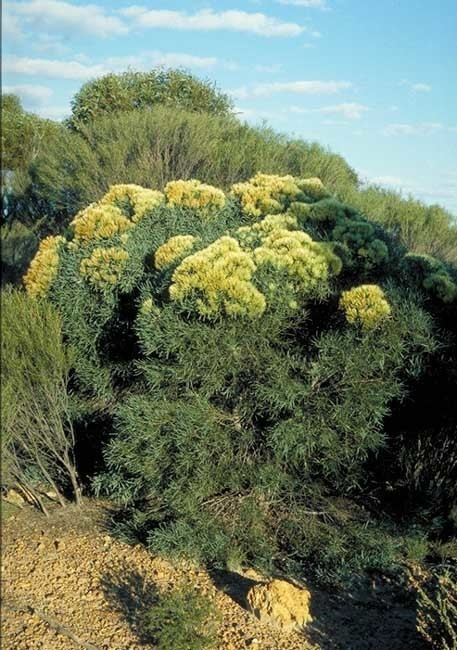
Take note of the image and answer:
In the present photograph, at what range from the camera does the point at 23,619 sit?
3330 millimetres

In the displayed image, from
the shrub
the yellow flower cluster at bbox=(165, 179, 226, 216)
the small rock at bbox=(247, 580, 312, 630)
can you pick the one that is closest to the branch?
the shrub

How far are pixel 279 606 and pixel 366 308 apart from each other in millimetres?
1856

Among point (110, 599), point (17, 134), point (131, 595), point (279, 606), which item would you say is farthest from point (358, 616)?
point (17, 134)

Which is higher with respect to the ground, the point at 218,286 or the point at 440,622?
the point at 218,286

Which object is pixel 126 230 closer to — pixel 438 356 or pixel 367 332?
pixel 367 332

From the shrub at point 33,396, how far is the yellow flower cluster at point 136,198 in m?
1.41

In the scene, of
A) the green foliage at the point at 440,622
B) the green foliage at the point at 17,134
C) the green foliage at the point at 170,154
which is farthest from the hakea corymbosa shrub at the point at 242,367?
the green foliage at the point at 170,154

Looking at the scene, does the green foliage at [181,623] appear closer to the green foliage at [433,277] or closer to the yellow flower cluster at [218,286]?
the yellow flower cluster at [218,286]

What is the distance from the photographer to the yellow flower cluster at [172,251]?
521 cm

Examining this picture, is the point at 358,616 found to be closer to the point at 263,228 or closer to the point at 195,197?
the point at 263,228

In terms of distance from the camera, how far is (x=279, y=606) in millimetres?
4238

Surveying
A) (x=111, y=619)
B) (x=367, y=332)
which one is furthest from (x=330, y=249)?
(x=111, y=619)

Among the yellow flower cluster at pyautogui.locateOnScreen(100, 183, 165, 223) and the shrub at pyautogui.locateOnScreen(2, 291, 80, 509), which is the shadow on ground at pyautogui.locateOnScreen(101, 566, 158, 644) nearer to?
the shrub at pyautogui.locateOnScreen(2, 291, 80, 509)

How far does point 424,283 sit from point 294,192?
4.92ft
